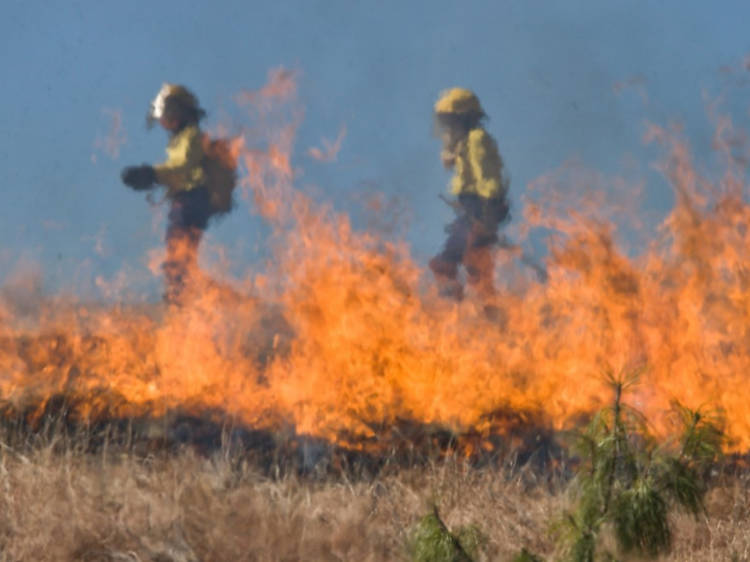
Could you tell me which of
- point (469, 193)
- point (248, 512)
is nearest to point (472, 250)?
point (469, 193)

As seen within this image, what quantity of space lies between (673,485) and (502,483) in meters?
3.63

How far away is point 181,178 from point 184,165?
151 mm

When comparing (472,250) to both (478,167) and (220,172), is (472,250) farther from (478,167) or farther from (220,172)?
(220,172)

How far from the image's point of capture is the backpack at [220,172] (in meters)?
11.1

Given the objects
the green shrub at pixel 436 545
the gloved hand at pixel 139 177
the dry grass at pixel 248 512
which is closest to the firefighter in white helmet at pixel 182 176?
the gloved hand at pixel 139 177

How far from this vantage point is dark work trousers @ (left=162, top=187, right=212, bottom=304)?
424 inches

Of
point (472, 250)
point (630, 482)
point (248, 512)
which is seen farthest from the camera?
point (472, 250)

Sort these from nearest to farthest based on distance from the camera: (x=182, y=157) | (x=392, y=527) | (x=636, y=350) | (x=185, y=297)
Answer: (x=392, y=527), (x=636, y=350), (x=185, y=297), (x=182, y=157)

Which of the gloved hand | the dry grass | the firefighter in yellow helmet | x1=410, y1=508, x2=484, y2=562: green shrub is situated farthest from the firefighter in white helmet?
x1=410, y1=508, x2=484, y2=562: green shrub

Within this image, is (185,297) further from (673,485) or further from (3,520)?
(673,485)

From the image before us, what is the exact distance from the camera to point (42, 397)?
7.71m

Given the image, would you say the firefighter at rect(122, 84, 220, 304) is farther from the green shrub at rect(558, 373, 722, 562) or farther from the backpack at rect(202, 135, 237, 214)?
the green shrub at rect(558, 373, 722, 562)

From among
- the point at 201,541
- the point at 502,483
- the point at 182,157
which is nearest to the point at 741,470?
A: the point at 502,483

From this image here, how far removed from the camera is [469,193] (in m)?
10.9
